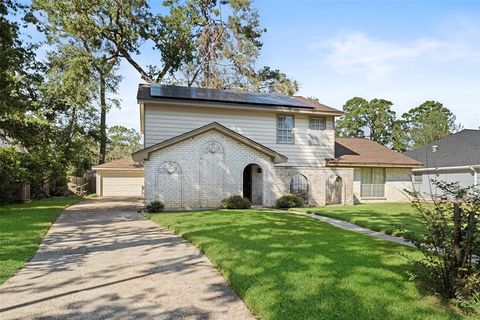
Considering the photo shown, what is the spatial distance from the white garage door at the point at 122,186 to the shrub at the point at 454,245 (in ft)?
89.4

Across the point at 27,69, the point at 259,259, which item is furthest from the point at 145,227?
the point at 27,69

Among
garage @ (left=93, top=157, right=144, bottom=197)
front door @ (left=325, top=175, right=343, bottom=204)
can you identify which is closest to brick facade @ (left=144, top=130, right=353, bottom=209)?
front door @ (left=325, top=175, right=343, bottom=204)

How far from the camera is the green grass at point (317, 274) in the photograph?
4.21 meters

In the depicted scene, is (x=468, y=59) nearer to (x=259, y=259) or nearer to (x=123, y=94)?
(x=259, y=259)

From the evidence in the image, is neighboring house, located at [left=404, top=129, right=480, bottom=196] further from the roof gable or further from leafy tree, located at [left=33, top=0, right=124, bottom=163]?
leafy tree, located at [left=33, top=0, right=124, bottom=163]

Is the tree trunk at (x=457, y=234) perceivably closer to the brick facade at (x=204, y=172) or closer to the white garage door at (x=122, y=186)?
the brick facade at (x=204, y=172)

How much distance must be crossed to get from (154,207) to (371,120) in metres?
47.2

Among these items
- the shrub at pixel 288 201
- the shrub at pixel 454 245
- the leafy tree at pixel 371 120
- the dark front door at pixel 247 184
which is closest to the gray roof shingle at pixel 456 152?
the shrub at pixel 288 201

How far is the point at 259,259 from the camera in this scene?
6414 mm

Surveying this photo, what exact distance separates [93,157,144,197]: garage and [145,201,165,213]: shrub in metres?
14.1

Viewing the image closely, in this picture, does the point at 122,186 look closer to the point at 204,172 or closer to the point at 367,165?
the point at 204,172

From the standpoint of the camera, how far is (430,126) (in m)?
43.1

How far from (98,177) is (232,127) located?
1562 centimetres

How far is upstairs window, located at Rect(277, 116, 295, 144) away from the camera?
2027cm
